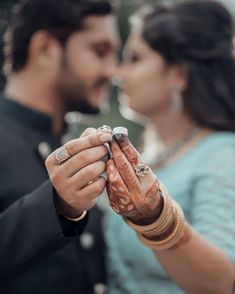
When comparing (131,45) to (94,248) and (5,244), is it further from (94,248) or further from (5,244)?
(5,244)

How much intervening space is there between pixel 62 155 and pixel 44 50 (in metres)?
1.59

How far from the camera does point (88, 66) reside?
11.3 feet

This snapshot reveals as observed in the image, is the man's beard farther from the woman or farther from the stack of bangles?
the stack of bangles

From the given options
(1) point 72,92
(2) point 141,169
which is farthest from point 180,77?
(2) point 141,169

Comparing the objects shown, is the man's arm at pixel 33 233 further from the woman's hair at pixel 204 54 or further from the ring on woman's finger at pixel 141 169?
the woman's hair at pixel 204 54

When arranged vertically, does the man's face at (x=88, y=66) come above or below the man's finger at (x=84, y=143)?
below

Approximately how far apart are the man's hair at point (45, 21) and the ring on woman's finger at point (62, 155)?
1.57m

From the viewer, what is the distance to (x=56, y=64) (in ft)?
10.9

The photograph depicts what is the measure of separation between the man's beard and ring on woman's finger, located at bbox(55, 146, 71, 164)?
1.49 meters

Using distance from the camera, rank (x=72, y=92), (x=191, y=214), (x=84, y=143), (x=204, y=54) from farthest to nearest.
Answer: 1. (x=72, y=92)
2. (x=204, y=54)
3. (x=191, y=214)
4. (x=84, y=143)

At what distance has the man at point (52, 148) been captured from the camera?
6.13 feet

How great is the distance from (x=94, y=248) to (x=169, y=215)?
892 mm

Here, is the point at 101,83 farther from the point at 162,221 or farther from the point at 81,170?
the point at 81,170

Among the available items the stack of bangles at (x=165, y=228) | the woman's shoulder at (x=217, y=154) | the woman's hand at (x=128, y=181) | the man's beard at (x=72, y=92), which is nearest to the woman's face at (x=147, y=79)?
the man's beard at (x=72, y=92)
